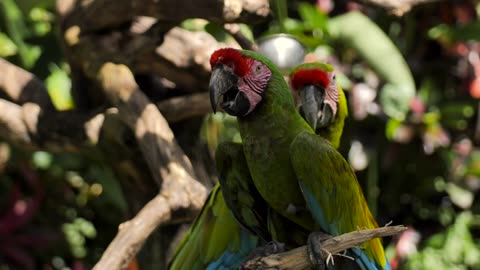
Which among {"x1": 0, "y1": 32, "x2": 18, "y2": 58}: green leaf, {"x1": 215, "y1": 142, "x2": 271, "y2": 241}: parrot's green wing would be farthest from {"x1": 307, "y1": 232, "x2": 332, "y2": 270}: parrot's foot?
{"x1": 0, "y1": 32, "x2": 18, "y2": 58}: green leaf

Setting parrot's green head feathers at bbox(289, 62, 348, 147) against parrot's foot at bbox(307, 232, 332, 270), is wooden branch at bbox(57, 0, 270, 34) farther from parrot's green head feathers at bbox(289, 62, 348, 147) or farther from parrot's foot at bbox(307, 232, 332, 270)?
parrot's foot at bbox(307, 232, 332, 270)

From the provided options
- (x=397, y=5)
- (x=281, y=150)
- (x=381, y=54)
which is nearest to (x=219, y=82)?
(x=281, y=150)

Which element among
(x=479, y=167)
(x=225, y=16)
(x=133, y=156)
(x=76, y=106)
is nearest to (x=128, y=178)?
(x=133, y=156)

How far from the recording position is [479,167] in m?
2.42

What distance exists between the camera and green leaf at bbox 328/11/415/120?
203 cm

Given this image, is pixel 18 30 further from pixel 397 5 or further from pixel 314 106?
pixel 314 106

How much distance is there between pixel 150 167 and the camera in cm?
155

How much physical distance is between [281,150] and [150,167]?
40cm

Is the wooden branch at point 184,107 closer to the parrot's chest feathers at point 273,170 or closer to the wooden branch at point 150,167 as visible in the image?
the wooden branch at point 150,167

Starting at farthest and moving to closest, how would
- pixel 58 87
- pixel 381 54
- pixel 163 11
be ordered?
pixel 58 87
pixel 381 54
pixel 163 11

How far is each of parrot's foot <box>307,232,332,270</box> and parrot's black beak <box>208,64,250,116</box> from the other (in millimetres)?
182

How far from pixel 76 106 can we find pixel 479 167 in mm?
1143

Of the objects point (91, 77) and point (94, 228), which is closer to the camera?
point (91, 77)

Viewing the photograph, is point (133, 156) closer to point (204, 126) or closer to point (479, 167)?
point (204, 126)
